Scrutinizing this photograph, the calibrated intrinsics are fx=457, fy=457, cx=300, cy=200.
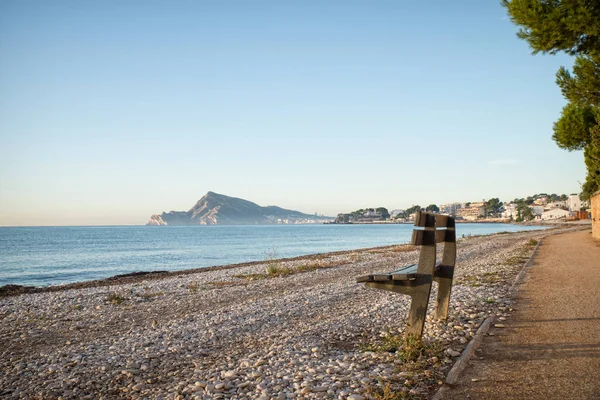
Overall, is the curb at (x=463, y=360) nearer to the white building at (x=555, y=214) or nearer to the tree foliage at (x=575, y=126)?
the tree foliage at (x=575, y=126)

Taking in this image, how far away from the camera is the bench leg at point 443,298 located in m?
6.94

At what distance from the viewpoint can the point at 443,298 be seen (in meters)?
7.04

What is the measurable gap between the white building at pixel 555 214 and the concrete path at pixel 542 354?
161965 millimetres

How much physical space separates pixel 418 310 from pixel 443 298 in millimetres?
1741

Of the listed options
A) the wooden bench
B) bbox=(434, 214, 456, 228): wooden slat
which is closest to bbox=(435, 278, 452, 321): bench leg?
bbox=(434, 214, 456, 228): wooden slat

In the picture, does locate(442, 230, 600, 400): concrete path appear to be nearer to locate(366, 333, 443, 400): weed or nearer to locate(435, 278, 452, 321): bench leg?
locate(366, 333, 443, 400): weed

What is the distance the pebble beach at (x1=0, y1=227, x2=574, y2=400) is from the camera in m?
4.64

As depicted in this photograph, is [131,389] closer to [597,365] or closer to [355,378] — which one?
[355,378]

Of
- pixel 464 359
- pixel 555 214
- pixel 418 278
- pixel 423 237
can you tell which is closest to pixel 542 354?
pixel 464 359

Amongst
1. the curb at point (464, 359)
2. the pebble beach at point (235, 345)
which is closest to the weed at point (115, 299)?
the pebble beach at point (235, 345)

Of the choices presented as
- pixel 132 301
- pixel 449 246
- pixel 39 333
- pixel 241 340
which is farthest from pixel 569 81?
pixel 39 333

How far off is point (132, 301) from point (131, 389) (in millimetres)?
7627

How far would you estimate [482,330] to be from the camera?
633cm

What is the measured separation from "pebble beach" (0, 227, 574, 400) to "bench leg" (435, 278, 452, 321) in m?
0.15
